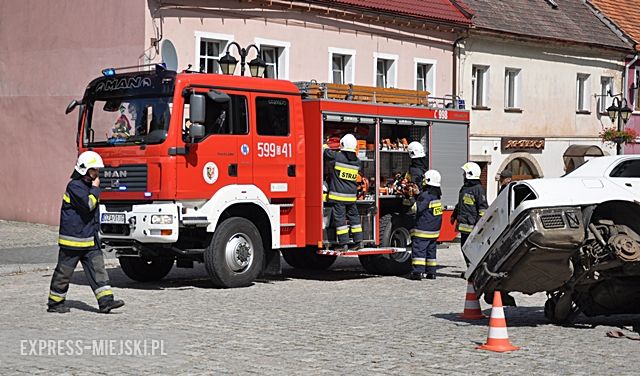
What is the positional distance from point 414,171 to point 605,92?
899 inches

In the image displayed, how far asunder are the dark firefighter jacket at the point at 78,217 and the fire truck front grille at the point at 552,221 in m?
5.05

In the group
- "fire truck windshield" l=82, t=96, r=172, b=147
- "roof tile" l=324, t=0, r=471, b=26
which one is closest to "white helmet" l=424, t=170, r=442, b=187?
"fire truck windshield" l=82, t=96, r=172, b=147

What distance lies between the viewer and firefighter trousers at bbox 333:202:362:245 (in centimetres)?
1614

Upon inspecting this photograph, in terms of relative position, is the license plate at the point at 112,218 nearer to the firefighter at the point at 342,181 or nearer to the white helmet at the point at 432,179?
the firefighter at the point at 342,181

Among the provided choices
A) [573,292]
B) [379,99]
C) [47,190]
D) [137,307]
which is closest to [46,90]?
[47,190]

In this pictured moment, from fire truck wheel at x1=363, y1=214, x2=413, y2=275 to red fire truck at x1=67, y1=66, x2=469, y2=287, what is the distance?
23 millimetres

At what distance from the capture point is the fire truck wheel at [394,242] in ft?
56.3

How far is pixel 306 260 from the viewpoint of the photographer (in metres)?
18.4

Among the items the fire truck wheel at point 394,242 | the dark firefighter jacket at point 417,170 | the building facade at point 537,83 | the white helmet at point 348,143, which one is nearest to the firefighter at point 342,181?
the white helmet at point 348,143

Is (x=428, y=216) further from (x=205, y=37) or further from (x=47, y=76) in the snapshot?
(x=47, y=76)

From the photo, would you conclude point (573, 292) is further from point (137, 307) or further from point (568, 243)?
point (137, 307)

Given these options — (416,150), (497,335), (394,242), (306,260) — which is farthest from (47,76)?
(497,335)

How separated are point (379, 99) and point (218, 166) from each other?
11.3 feet

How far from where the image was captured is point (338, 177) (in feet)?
52.7
